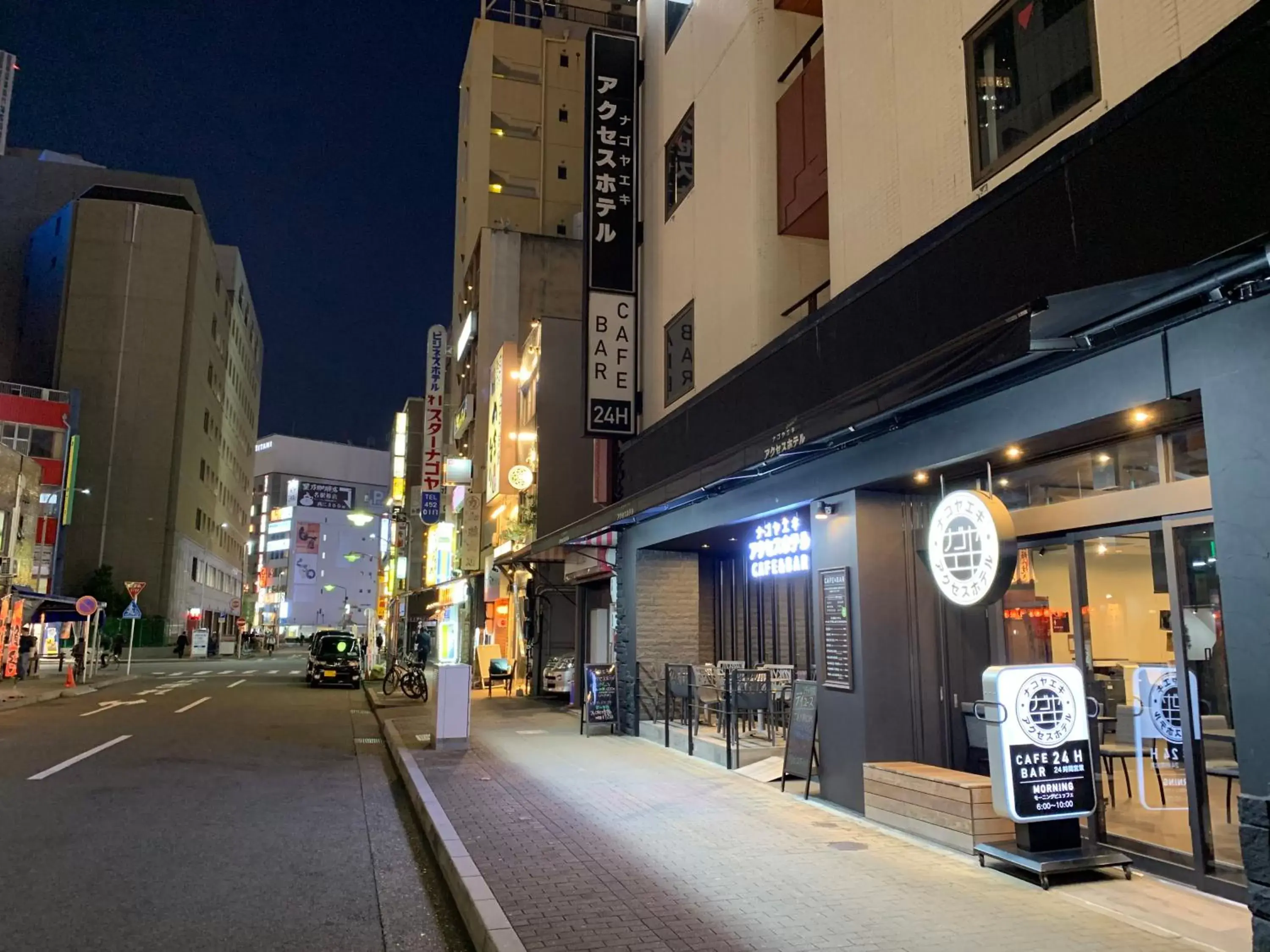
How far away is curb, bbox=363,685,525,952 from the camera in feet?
16.5

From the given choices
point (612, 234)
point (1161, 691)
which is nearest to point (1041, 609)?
point (1161, 691)

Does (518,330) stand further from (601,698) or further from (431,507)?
(601,698)

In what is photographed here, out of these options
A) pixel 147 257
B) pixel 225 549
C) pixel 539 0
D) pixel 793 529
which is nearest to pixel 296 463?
pixel 225 549

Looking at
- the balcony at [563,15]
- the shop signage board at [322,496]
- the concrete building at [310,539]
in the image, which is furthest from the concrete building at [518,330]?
the shop signage board at [322,496]

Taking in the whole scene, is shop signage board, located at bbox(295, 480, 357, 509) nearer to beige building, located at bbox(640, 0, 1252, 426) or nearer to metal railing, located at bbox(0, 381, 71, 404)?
metal railing, located at bbox(0, 381, 71, 404)

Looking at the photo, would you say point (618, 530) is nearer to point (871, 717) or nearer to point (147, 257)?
point (871, 717)

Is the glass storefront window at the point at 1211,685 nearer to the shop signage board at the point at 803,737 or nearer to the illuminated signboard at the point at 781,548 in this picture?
the shop signage board at the point at 803,737

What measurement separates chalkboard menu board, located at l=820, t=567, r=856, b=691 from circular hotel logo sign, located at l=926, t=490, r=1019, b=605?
1.20 metres

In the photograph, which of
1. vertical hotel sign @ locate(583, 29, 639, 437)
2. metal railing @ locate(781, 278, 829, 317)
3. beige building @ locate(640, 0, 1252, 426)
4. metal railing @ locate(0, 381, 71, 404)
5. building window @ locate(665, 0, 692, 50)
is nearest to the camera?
beige building @ locate(640, 0, 1252, 426)

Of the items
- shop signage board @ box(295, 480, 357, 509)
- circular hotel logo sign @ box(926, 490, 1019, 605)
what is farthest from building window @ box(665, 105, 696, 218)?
shop signage board @ box(295, 480, 357, 509)

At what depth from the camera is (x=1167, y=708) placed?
Result: 664 centimetres

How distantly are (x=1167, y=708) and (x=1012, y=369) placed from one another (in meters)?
2.86

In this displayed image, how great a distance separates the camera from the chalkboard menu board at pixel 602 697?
14664 millimetres

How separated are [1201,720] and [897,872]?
2.32 metres
